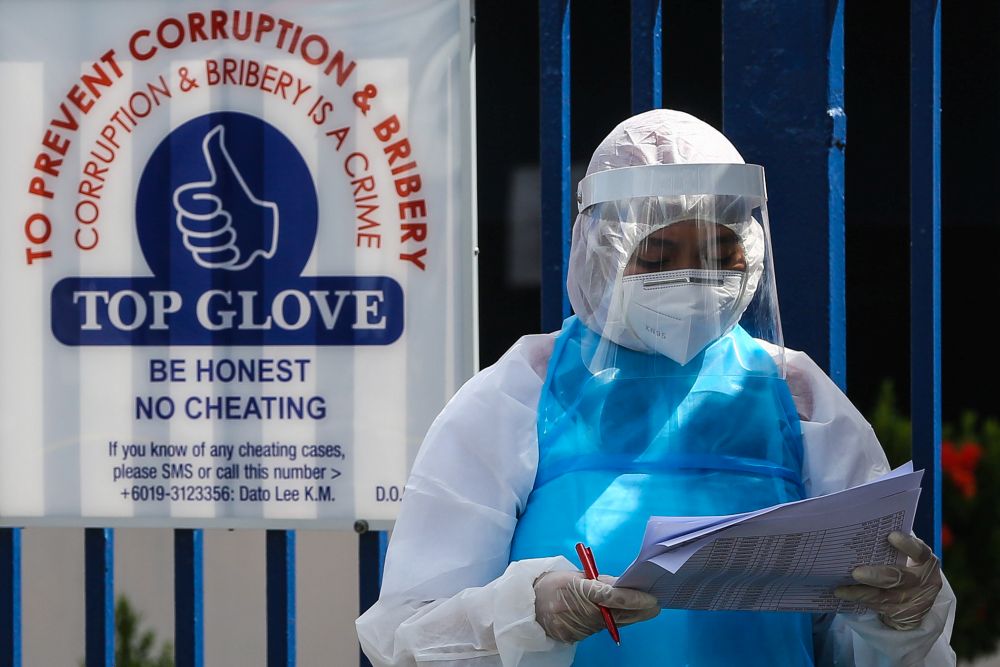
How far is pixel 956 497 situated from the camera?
158 inches

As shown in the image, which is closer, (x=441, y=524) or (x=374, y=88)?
(x=441, y=524)

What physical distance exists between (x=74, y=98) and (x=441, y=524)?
4.14 feet

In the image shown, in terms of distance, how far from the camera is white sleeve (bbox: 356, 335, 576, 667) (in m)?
1.65

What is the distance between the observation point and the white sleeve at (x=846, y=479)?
1.67 m

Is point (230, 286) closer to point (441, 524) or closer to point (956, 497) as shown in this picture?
point (441, 524)

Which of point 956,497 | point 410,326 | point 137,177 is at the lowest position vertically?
point 956,497

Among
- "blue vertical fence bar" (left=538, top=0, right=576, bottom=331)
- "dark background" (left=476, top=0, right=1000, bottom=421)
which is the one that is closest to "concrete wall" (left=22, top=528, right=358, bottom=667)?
"dark background" (left=476, top=0, right=1000, bottom=421)

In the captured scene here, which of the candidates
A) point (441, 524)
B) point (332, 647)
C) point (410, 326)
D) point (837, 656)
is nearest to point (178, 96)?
point (410, 326)

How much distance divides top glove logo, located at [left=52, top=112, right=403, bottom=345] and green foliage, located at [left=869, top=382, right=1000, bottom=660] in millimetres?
2096

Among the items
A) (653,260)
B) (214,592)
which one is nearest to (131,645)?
(214,592)

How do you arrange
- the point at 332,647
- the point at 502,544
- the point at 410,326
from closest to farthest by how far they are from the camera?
the point at 502,544 < the point at 410,326 < the point at 332,647

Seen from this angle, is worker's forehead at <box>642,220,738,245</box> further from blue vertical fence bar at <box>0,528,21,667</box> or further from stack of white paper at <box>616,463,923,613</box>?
blue vertical fence bar at <box>0,528,21,667</box>

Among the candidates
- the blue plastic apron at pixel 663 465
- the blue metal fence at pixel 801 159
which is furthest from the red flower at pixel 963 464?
the blue plastic apron at pixel 663 465

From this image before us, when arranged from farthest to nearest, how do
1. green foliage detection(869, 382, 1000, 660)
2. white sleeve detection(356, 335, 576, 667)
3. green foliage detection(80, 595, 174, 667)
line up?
green foliage detection(869, 382, 1000, 660), green foliage detection(80, 595, 174, 667), white sleeve detection(356, 335, 576, 667)
